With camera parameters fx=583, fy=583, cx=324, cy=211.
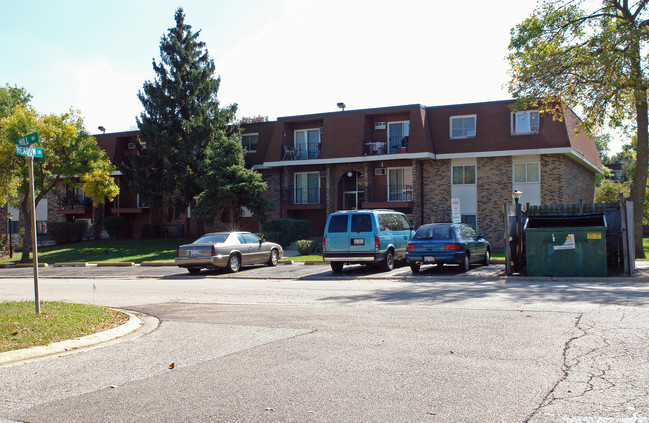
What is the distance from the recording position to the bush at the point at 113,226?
4144 centimetres

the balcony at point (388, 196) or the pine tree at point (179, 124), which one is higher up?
the pine tree at point (179, 124)

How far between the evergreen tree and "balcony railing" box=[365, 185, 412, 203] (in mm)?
9633

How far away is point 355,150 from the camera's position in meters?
34.9

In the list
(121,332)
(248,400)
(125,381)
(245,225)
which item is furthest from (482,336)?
(245,225)

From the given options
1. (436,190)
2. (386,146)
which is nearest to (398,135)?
(386,146)

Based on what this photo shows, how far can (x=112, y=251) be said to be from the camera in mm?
35656

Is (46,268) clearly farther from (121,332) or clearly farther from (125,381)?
(125,381)

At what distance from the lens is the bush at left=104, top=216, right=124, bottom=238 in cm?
4144

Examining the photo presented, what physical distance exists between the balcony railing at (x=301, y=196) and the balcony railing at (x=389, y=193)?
3815 mm

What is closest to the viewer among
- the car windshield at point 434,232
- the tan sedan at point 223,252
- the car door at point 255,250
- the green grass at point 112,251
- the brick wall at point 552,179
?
the car windshield at point 434,232

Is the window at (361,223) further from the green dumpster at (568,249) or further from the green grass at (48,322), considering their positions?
the green grass at (48,322)

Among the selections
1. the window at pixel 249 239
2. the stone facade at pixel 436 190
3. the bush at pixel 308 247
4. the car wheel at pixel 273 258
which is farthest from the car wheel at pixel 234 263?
the stone facade at pixel 436 190

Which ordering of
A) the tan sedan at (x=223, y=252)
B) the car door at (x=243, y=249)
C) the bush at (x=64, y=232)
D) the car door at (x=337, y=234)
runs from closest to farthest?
1. the car door at (x=337, y=234)
2. the tan sedan at (x=223, y=252)
3. the car door at (x=243, y=249)
4. the bush at (x=64, y=232)

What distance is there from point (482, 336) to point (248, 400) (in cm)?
375
